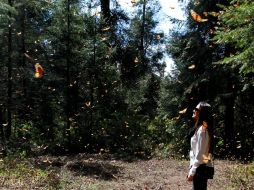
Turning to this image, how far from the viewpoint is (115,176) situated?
12.5 metres

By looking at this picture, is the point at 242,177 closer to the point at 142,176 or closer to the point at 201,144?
the point at 142,176

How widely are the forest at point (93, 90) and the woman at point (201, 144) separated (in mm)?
9631

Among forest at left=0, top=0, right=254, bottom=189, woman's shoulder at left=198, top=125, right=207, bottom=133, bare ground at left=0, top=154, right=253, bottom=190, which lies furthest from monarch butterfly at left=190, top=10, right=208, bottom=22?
woman's shoulder at left=198, top=125, right=207, bottom=133

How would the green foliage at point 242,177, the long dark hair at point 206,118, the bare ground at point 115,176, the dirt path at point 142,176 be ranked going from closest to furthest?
the long dark hair at point 206,118 < the green foliage at point 242,177 < the bare ground at point 115,176 < the dirt path at point 142,176

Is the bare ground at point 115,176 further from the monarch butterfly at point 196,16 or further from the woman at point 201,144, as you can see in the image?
the monarch butterfly at point 196,16

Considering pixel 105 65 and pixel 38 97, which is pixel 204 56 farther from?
pixel 38 97

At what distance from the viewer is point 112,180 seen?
12023 millimetres

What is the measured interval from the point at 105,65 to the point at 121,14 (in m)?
9.45

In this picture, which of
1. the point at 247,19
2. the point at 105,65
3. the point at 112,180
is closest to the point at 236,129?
the point at 105,65

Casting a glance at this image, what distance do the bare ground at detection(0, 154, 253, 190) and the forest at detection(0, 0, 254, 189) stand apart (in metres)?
1.82

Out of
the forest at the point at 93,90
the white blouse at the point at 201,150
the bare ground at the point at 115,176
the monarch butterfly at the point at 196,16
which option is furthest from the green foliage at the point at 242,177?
the monarch butterfly at the point at 196,16

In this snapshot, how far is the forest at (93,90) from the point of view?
670 inches

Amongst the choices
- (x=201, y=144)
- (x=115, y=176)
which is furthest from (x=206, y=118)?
(x=115, y=176)

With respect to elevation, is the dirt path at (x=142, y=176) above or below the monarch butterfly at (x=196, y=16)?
below
